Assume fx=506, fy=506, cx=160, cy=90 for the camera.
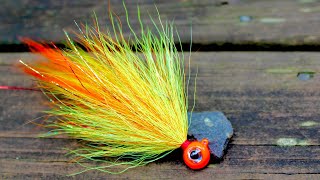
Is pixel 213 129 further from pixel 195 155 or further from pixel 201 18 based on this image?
pixel 201 18

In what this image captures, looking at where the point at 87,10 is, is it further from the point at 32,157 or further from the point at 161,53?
the point at 32,157

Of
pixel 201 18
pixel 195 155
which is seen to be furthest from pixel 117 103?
pixel 201 18

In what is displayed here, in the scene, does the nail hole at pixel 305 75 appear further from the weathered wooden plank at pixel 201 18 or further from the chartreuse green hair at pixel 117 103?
the chartreuse green hair at pixel 117 103

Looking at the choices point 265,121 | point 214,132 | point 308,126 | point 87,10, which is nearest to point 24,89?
point 87,10

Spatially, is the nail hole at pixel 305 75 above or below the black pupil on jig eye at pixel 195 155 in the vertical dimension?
above

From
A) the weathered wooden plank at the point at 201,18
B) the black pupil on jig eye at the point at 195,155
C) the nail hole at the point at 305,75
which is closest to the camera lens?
the black pupil on jig eye at the point at 195,155

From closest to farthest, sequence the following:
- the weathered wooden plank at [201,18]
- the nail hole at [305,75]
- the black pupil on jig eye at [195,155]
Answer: the black pupil on jig eye at [195,155], the nail hole at [305,75], the weathered wooden plank at [201,18]

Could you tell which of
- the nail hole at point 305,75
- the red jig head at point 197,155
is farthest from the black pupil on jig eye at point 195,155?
the nail hole at point 305,75
